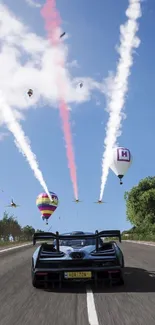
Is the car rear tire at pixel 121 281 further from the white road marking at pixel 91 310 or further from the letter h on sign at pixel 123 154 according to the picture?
the letter h on sign at pixel 123 154

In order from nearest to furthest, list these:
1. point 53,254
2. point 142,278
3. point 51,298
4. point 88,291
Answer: point 51,298 → point 88,291 → point 53,254 → point 142,278

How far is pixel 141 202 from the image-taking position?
294 ft

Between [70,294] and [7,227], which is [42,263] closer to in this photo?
[70,294]

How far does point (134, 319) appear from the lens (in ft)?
20.4

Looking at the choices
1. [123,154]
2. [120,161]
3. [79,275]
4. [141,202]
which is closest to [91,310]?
[79,275]

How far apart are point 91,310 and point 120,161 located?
42.5 meters

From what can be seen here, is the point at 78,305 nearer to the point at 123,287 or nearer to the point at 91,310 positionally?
the point at 91,310

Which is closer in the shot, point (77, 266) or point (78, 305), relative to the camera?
point (78, 305)

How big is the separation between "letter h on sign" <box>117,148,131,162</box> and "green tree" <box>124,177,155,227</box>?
37.4 m

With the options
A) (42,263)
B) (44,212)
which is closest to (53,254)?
(42,263)

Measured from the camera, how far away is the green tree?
289 ft

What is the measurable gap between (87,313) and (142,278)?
5.00 meters

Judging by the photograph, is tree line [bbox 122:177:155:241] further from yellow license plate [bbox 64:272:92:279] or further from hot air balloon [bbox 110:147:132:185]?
yellow license plate [bbox 64:272:92:279]

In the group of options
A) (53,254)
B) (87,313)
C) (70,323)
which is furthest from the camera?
(53,254)
